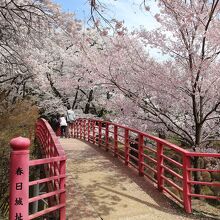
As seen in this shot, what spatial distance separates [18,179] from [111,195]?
12.4ft

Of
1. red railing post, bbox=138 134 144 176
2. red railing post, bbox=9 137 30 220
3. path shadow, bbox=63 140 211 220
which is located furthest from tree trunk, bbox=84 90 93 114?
red railing post, bbox=9 137 30 220

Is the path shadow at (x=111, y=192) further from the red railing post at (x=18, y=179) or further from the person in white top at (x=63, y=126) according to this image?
the person in white top at (x=63, y=126)

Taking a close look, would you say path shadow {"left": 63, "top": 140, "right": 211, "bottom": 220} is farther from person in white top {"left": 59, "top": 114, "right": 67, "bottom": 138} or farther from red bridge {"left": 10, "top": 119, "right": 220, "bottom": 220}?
person in white top {"left": 59, "top": 114, "right": 67, "bottom": 138}

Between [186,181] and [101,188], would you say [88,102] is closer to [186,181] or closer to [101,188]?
[101,188]

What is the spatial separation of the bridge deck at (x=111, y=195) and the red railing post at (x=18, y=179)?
2193mm

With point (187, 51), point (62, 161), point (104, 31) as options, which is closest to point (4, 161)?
point (62, 161)

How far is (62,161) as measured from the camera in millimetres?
6344

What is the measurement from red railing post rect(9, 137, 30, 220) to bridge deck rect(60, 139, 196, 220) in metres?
2.19

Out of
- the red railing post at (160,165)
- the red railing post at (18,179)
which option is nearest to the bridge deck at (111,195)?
the red railing post at (160,165)

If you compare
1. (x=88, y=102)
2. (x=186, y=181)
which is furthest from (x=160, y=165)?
(x=88, y=102)

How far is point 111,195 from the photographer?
27.2 feet

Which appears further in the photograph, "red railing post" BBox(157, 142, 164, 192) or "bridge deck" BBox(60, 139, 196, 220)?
"red railing post" BBox(157, 142, 164, 192)

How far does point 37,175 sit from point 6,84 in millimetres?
16156

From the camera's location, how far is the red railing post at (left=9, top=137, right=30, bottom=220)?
4809 millimetres
